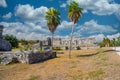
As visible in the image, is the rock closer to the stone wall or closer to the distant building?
the stone wall

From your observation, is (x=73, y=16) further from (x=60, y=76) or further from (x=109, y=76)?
(x=109, y=76)

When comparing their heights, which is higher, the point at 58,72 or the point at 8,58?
the point at 8,58

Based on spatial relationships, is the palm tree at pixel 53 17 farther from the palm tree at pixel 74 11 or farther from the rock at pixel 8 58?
the rock at pixel 8 58

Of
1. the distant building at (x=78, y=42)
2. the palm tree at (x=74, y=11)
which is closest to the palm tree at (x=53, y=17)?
the palm tree at (x=74, y=11)

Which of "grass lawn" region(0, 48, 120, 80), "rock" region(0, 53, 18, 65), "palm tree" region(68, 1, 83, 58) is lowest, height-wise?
"grass lawn" region(0, 48, 120, 80)

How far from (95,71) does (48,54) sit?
64.1ft

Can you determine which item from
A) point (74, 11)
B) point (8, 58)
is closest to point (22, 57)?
point (8, 58)

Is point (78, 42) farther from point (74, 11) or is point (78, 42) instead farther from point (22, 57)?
point (22, 57)

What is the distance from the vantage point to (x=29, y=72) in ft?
115

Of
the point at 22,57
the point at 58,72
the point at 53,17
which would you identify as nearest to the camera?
the point at 58,72

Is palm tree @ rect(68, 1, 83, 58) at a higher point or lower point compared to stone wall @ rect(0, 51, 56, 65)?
higher

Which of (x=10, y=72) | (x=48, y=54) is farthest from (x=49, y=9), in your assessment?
(x=10, y=72)

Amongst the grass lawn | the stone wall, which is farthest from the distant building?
the grass lawn

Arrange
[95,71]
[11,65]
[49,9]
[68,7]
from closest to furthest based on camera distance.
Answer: [95,71], [11,65], [68,7], [49,9]
